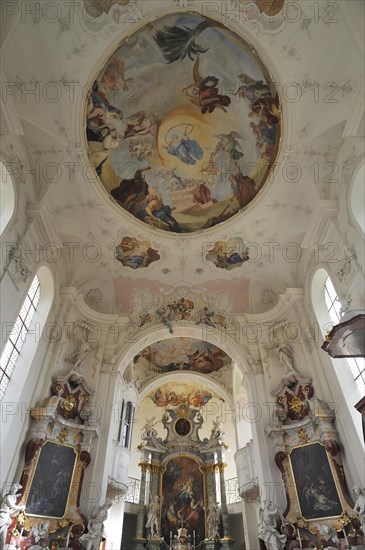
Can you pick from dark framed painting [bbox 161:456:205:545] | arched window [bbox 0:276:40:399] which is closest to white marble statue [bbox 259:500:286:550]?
arched window [bbox 0:276:40:399]

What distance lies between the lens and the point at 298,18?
961 cm

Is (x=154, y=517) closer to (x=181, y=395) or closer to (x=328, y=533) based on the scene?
(x=181, y=395)

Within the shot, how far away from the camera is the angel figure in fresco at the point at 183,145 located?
13.1m

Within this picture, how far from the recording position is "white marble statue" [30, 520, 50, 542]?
9.35 metres

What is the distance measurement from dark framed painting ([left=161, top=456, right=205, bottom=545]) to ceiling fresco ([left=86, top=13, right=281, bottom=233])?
14.0m

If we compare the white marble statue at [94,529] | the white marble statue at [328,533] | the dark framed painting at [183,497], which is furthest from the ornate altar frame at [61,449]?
the dark framed painting at [183,497]

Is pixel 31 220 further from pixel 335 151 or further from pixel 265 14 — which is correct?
pixel 335 151

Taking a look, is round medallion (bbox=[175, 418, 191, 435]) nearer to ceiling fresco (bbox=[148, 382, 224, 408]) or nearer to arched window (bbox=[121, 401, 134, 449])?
ceiling fresco (bbox=[148, 382, 224, 408])

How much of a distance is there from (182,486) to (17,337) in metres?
13.7

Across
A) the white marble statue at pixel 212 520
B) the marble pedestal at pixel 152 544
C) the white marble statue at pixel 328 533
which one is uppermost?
the white marble statue at pixel 212 520

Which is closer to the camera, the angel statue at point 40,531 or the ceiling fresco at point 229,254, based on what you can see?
the angel statue at point 40,531

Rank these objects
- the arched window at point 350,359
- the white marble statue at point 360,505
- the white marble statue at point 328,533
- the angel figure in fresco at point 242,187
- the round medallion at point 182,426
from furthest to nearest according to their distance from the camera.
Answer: the round medallion at point 182,426 < the angel figure in fresco at point 242,187 < the arched window at point 350,359 < the white marble statue at point 328,533 < the white marble statue at point 360,505

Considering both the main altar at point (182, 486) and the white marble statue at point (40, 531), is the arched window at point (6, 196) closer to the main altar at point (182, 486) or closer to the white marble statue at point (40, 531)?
the white marble statue at point (40, 531)

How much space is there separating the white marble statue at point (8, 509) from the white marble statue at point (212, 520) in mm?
11807
